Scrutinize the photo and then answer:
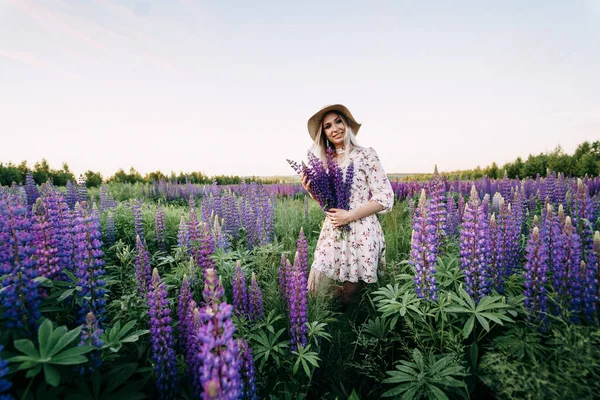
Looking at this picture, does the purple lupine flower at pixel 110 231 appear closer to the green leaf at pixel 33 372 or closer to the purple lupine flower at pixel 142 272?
the purple lupine flower at pixel 142 272

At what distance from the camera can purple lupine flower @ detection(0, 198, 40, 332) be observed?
1555 millimetres

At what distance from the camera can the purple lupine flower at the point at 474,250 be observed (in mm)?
2240

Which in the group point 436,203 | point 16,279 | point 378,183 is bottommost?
point 16,279

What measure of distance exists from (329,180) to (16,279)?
242cm

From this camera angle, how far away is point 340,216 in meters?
3.15

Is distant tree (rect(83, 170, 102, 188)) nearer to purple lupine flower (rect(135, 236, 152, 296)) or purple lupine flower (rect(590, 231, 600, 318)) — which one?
purple lupine flower (rect(135, 236, 152, 296))

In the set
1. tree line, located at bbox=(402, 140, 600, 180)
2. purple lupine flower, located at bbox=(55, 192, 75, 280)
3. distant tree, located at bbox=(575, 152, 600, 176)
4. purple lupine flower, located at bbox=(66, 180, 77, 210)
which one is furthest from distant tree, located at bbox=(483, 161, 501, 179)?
purple lupine flower, located at bbox=(55, 192, 75, 280)

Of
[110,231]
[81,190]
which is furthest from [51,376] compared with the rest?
[81,190]

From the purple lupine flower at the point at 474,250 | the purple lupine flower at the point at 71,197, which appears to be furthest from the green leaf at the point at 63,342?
the purple lupine flower at the point at 71,197

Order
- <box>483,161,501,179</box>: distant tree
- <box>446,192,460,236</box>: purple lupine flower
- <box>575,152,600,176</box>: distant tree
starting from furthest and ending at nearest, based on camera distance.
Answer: <box>483,161,501,179</box>: distant tree, <box>575,152,600,176</box>: distant tree, <box>446,192,460,236</box>: purple lupine flower

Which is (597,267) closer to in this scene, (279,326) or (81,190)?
(279,326)

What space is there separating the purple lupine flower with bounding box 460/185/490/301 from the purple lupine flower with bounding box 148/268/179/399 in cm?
207

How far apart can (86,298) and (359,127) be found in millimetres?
3378

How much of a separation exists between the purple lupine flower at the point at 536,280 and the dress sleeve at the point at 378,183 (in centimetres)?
141
